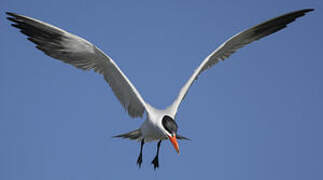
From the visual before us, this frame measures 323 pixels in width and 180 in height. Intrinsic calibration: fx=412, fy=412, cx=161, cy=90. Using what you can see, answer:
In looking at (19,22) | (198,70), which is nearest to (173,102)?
(198,70)

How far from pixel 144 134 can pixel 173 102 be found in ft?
2.80

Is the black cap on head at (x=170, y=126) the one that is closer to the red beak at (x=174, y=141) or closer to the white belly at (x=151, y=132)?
the red beak at (x=174, y=141)

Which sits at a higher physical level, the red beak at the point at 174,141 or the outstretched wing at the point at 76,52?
the outstretched wing at the point at 76,52

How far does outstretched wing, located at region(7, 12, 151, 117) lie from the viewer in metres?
7.21

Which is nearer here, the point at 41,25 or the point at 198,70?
the point at 41,25

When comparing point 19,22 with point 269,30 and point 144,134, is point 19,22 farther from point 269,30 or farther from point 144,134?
point 269,30

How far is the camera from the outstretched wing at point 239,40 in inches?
326

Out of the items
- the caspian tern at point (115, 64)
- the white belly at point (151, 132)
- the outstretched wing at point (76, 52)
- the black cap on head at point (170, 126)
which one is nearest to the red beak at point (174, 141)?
the caspian tern at point (115, 64)

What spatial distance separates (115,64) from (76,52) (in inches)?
29.8

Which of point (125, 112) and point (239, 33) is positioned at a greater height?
point (239, 33)

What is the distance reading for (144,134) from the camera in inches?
319

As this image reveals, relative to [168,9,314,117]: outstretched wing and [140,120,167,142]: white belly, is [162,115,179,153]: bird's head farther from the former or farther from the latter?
[168,9,314,117]: outstretched wing

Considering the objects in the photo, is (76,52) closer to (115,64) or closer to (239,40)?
(115,64)

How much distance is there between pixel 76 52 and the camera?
24.8 ft
